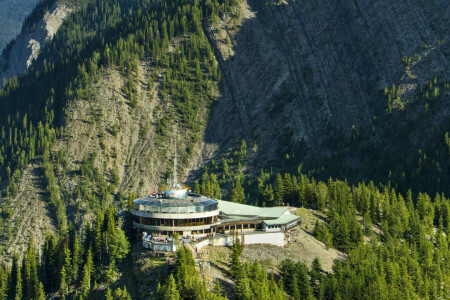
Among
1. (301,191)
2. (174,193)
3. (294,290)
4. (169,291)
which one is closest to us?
(169,291)

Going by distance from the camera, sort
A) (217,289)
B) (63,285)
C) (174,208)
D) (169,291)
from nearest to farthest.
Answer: (169,291), (217,289), (63,285), (174,208)

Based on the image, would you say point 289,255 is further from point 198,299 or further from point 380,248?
point 198,299

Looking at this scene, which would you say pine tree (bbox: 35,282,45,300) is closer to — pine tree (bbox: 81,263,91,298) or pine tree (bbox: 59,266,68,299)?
pine tree (bbox: 59,266,68,299)

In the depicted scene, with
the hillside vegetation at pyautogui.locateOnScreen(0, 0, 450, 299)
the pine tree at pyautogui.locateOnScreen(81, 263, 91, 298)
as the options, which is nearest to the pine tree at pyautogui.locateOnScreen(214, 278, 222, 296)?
the hillside vegetation at pyautogui.locateOnScreen(0, 0, 450, 299)

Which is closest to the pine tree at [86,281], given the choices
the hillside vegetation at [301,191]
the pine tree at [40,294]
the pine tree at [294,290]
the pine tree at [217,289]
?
the hillside vegetation at [301,191]

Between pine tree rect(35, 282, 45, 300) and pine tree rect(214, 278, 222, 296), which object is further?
pine tree rect(35, 282, 45, 300)

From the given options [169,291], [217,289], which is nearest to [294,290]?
[217,289]

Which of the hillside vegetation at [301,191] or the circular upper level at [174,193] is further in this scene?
the circular upper level at [174,193]

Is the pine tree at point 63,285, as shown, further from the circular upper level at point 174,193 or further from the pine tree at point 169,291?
the pine tree at point 169,291

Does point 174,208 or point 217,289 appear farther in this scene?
point 174,208

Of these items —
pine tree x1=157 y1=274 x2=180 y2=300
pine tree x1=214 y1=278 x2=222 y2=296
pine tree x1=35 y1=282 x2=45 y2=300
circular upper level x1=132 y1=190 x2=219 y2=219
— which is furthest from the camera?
circular upper level x1=132 y1=190 x2=219 y2=219

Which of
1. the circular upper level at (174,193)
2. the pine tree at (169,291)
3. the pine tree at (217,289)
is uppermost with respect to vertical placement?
the circular upper level at (174,193)

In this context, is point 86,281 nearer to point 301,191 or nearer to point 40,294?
point 40,294

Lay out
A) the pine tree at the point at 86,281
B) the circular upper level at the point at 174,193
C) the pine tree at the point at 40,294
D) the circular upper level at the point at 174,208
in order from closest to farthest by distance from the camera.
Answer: the pine tree at the point at 86,281, the pine tree at the point at 40,294, the circular upper level at the point at 174,208, the circular upper level at the point at 174,193
